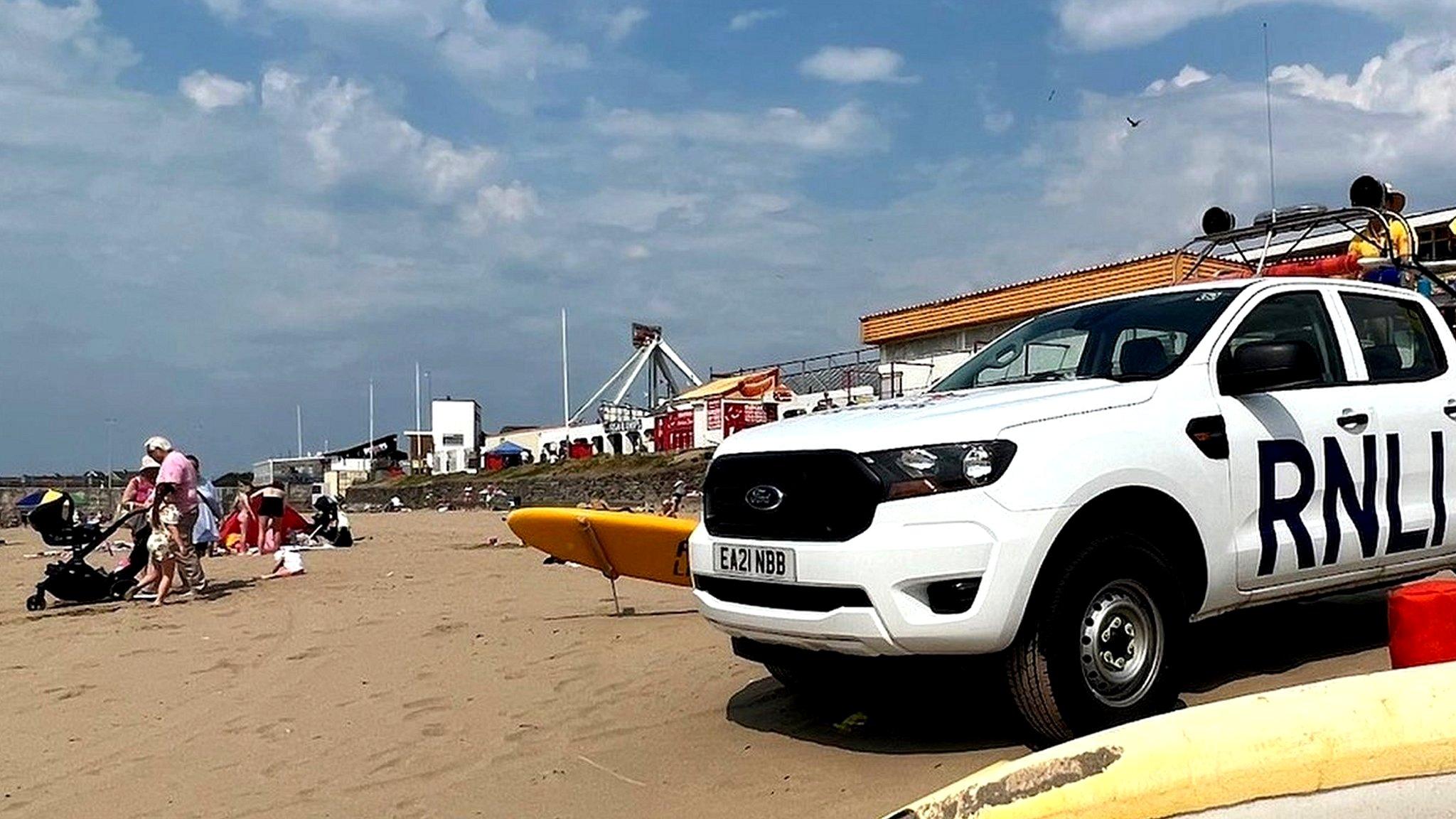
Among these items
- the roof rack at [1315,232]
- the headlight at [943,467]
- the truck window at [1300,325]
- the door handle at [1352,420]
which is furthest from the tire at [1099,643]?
the roof rack at [1315,232]

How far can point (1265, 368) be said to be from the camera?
5.12 metres

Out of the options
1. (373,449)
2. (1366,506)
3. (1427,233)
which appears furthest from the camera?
(373,449)

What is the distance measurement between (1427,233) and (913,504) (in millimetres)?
20737

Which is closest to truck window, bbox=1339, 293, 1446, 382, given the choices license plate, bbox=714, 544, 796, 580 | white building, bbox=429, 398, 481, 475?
license plate, bbox=714, 544, 796, 580

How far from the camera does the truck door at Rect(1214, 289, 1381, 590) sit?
527 cm

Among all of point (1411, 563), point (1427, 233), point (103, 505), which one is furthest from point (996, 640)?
point (103, 505)

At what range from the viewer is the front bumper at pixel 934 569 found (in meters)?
4.48

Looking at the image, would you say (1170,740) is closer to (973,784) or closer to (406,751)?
(973,784)

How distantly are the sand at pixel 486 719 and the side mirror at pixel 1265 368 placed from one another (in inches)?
52.2

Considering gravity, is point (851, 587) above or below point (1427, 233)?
below

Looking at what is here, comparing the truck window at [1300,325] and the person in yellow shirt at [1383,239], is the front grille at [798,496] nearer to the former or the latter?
the truck window at [1300,325]

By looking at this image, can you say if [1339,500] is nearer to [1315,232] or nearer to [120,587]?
[1315,232]

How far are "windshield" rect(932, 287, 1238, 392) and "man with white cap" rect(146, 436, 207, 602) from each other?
27.2ft

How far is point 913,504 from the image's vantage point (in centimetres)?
457
